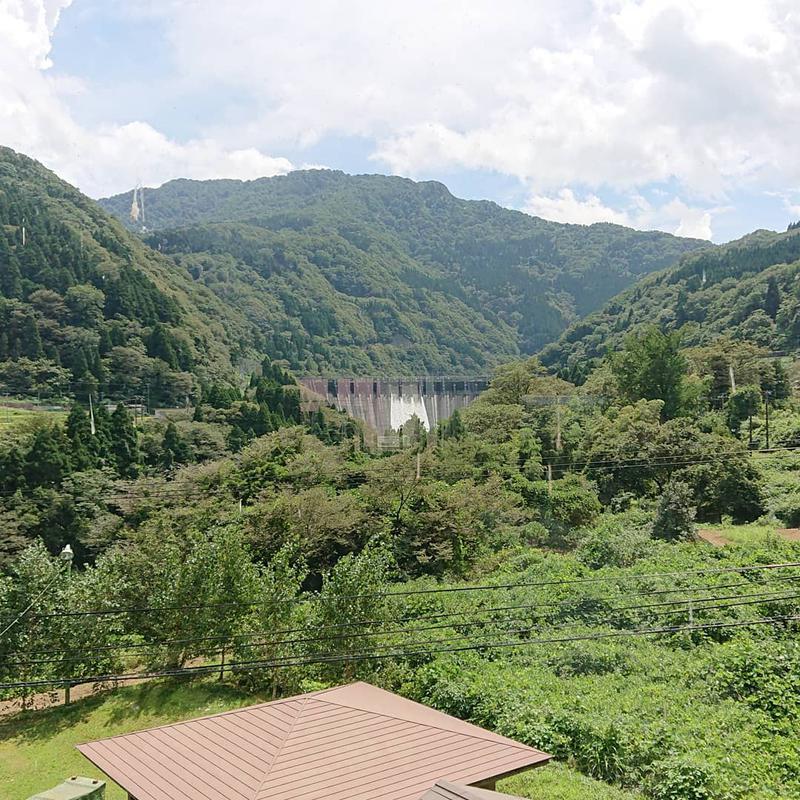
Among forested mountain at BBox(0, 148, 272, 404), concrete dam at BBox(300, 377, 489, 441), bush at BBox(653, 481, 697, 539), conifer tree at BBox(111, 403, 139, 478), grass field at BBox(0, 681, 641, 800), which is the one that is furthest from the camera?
concrete dam at BBox(300, 377, 489, 441)

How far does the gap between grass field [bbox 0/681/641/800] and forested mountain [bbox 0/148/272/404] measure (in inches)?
1687

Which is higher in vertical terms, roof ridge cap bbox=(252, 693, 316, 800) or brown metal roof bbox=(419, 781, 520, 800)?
brown metal roof bbox=(419, 781, 520, 800)

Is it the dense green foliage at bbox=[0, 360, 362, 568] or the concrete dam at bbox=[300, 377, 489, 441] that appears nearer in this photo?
the dense green foliage at bbox=[0, 360, 362, 568]

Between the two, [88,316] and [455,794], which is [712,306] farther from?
[455,794]

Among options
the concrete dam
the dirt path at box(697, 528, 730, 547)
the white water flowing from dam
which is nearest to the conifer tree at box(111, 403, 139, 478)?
the dirt path at box(697, 528, 730, 547)

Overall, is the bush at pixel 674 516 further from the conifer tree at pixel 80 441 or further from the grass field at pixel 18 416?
the grass field at pixel 18 416

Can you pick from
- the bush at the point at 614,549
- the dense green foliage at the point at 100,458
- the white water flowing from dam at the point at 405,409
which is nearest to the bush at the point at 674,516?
the bush at the point at 614,549

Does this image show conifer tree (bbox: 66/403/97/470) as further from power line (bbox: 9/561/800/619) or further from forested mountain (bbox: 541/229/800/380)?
forested mountain (bbox: 541/229/800/380)

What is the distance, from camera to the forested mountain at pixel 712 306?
65856 millimetres

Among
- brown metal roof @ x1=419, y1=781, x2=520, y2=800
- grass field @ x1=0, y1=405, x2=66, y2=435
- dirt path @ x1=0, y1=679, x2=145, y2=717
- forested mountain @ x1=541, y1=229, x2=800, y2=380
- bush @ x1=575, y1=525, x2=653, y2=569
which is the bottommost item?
dirt path @ x1=0, y1=679, x2=145, y2=717

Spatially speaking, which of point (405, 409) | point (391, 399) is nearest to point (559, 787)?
point (405, 409)

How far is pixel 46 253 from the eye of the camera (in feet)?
228

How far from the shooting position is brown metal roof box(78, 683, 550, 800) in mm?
7219

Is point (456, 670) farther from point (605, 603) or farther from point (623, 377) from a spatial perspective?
point (623, 377)
